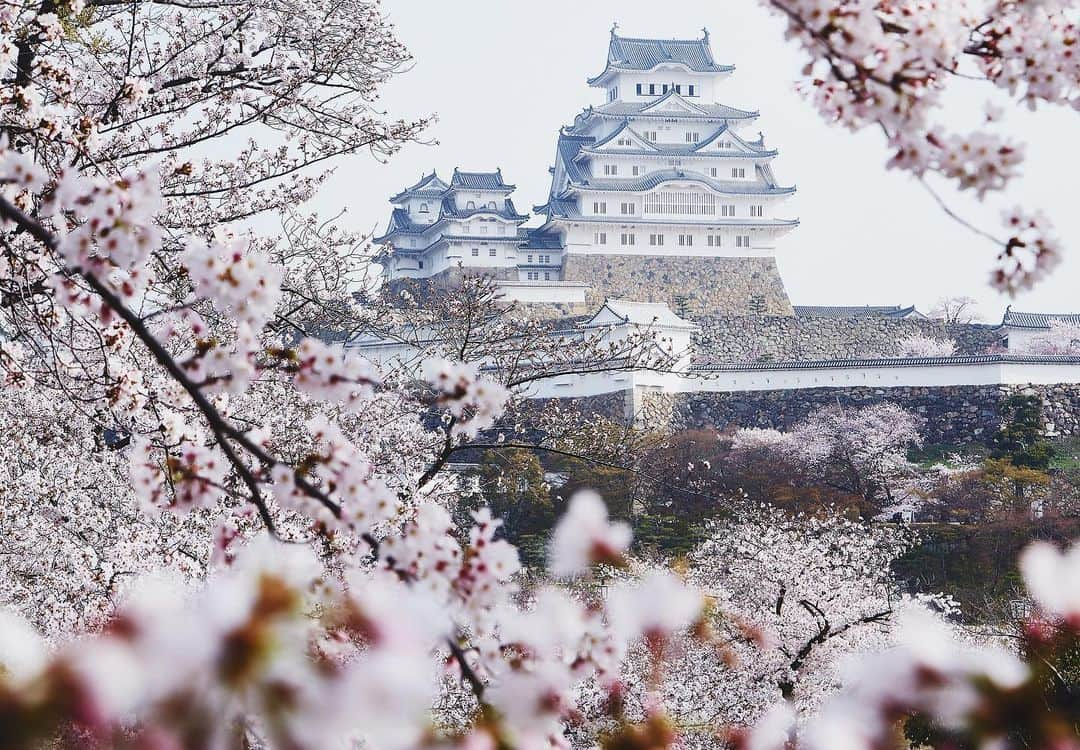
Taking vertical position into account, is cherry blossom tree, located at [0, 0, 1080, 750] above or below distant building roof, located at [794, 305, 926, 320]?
below

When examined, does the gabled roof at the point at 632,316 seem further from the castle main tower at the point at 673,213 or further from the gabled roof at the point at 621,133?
the gabled roof at the point at 621,133

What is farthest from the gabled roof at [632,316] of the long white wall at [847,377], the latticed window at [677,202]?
the latticed window at [677,202]

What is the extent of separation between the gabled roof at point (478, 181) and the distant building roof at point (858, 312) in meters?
9.87

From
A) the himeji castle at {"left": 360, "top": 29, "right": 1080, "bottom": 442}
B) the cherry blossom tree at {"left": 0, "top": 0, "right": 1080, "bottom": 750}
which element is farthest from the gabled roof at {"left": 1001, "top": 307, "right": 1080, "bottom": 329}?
the cherry blossom tree at {"left": 0, "top": 0, "right": 1080, "bottom": 750}

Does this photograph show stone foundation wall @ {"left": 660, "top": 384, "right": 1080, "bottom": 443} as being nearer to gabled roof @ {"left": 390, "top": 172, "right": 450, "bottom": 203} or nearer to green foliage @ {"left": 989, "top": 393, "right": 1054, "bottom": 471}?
green foliage @ {"left": 989, "top": 393, "right": 1054, "bottom": 471}

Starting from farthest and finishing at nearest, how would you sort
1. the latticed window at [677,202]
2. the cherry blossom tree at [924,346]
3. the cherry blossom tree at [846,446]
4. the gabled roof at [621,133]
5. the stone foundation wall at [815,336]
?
the latticed window at [677,202] < the gabled roof at [621,133] < the stone foundation wall at [815,336] < the cherry blossom tree at [924,346] < the cherry blossom tree at [846,446]

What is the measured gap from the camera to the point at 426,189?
37.9 meters

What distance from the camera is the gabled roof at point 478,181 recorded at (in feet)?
118

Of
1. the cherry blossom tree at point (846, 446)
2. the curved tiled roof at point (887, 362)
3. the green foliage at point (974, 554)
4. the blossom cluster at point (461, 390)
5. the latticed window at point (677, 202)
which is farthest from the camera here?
the latticed window at point (677, 202)

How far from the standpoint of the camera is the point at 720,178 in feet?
117

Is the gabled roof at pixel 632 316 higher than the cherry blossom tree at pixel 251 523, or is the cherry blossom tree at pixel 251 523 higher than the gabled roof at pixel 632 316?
the gabled roof at pixel 632 316

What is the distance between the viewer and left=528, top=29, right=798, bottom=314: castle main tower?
3447 cm

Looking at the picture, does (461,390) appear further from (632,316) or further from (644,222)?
(644,222)

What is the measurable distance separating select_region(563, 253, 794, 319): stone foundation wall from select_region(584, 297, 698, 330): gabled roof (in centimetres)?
710
